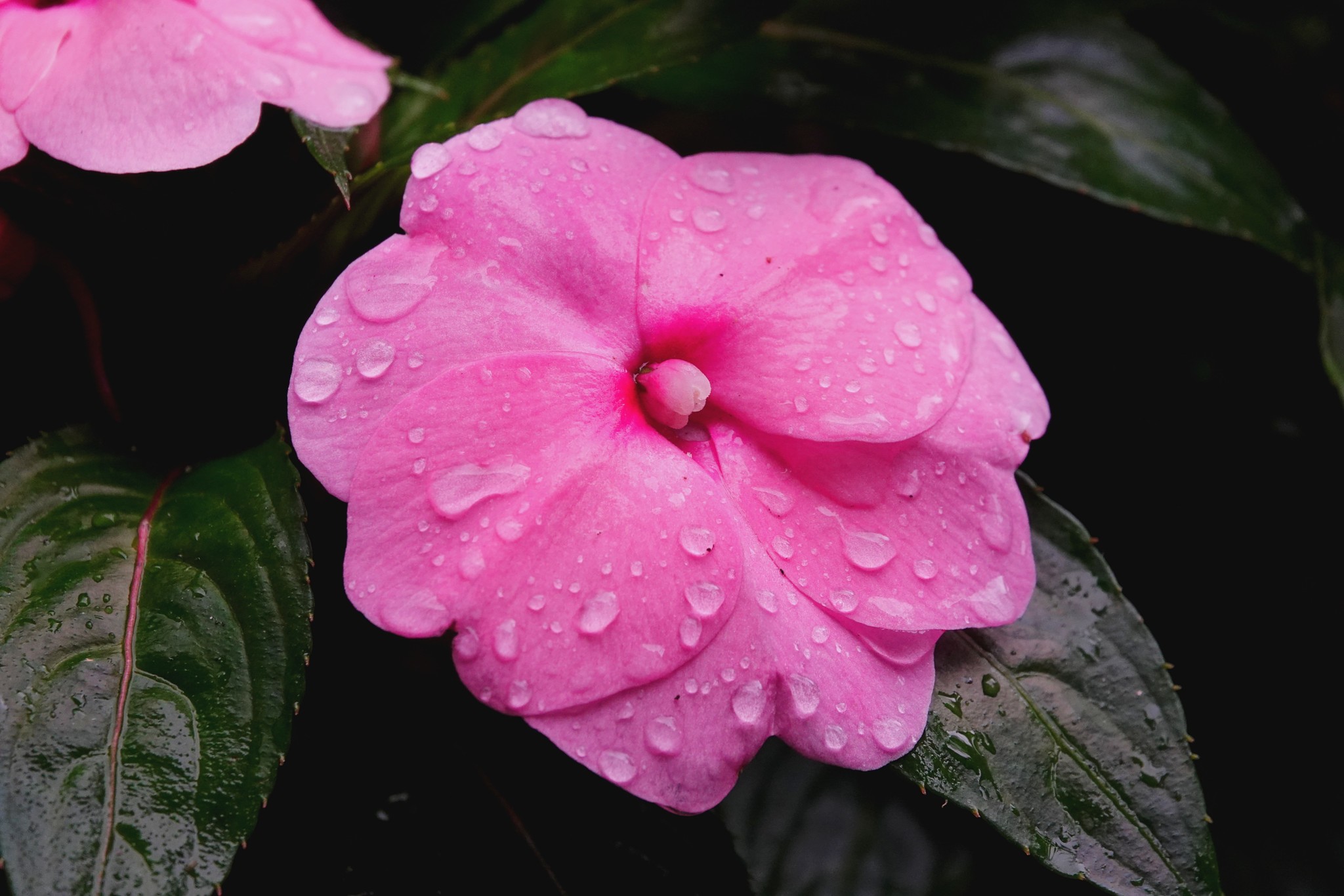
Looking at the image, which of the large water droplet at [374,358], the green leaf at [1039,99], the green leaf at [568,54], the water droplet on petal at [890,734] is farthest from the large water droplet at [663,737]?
the green leaf at [1039,99]

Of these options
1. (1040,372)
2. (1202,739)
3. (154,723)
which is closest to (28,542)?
(154,723)

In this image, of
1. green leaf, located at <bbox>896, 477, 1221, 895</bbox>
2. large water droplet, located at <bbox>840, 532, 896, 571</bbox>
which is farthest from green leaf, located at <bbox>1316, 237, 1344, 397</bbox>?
large water droplet, located at <bbox>840, 532, 896, 571</bbox>

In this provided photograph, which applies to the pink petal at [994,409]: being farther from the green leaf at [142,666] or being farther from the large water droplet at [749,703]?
the green leaf at [142,666]

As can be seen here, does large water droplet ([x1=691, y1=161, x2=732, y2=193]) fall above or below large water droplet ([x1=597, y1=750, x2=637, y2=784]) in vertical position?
above

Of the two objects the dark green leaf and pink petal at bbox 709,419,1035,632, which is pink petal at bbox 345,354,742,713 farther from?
the dark green leaf

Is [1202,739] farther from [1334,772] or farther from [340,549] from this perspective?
[340,549]

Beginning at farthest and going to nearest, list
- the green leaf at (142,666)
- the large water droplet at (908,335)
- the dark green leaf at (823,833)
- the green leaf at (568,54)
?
the dark green leaf at (823,833)
the green leaf at (568,54)
the large water droplet at (908,335)
the green leaf at (142,666)
